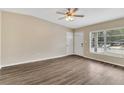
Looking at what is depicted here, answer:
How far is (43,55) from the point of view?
645cm

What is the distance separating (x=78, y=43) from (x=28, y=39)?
3.98 m

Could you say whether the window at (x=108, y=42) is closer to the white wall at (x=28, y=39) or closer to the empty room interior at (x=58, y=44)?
the empty room interior at (x=58, y=44)

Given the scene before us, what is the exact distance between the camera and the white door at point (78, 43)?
25.3ft

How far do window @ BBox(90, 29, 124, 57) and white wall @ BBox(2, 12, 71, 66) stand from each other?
2.36 m

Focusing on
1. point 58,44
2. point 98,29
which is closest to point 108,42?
point 98,29

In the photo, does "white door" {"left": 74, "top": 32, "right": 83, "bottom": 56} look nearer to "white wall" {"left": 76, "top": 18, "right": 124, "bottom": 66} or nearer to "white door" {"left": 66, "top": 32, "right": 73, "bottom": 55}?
"white door" {"left": 66, "top": 32, "right": 73, "bottom": 55}

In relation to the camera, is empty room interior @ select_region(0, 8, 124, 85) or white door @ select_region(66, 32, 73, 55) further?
white door @ select_region(66, 32, 73, 55)

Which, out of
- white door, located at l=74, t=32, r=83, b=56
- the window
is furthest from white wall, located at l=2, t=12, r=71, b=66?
the window

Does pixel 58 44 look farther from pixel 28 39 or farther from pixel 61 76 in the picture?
pixel 61 76

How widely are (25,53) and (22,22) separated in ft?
5.34

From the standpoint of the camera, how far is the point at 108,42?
557cm

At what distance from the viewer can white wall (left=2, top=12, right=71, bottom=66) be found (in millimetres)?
4762

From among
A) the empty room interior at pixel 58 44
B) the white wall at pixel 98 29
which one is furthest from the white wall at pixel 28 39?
the white wall at pixel 98 29
